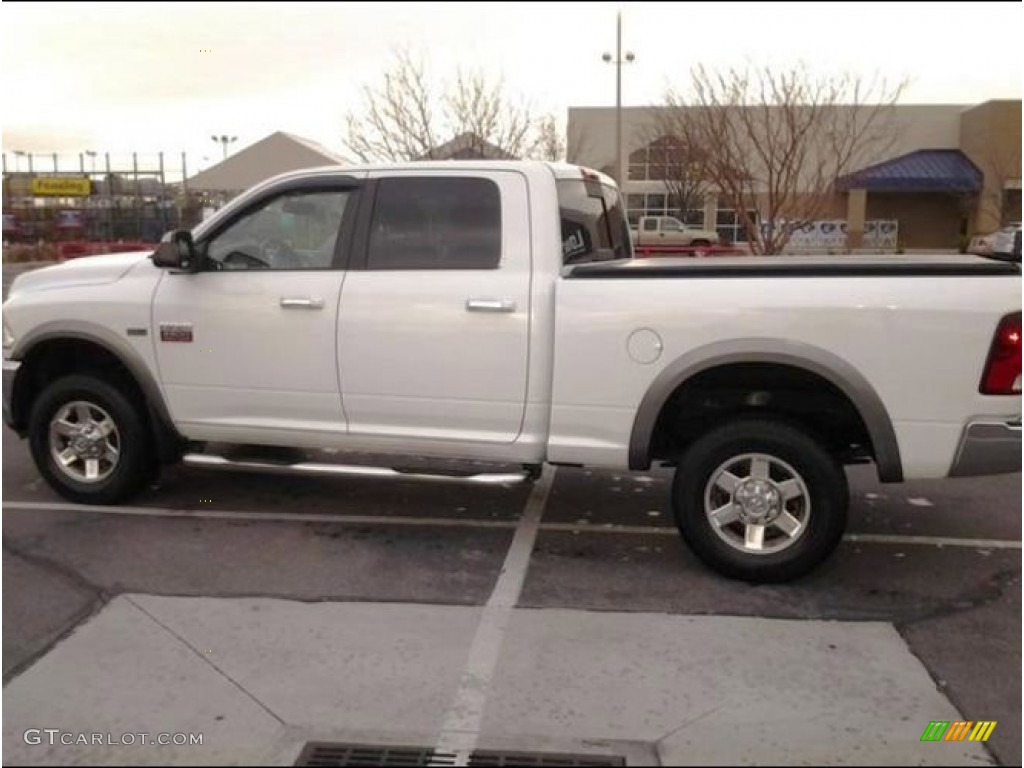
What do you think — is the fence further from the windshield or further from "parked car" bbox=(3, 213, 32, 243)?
the windshield

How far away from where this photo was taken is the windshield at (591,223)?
16.1 ft

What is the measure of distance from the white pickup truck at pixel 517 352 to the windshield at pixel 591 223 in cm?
2

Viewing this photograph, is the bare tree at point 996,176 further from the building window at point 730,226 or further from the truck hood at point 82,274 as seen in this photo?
the truck hood at point 82,274

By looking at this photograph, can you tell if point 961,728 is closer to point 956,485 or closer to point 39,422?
point 956,485

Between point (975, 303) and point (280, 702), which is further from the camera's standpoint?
point (975, 303)

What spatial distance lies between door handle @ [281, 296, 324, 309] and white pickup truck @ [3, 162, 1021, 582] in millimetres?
11

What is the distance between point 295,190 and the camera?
5059 millimetres

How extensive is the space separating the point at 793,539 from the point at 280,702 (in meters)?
2.39

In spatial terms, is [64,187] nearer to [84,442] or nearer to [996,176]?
[996,176]

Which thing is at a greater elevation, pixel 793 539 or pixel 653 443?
pixel 653 443

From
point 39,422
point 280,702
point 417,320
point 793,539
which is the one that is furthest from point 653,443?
point 39,422

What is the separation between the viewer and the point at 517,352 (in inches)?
178

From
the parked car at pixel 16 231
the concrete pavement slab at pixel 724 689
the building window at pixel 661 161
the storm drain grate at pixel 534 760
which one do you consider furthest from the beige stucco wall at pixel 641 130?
the parked car at pixel 16 231

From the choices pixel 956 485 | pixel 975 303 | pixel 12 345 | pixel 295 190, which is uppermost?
pixel 295 190
